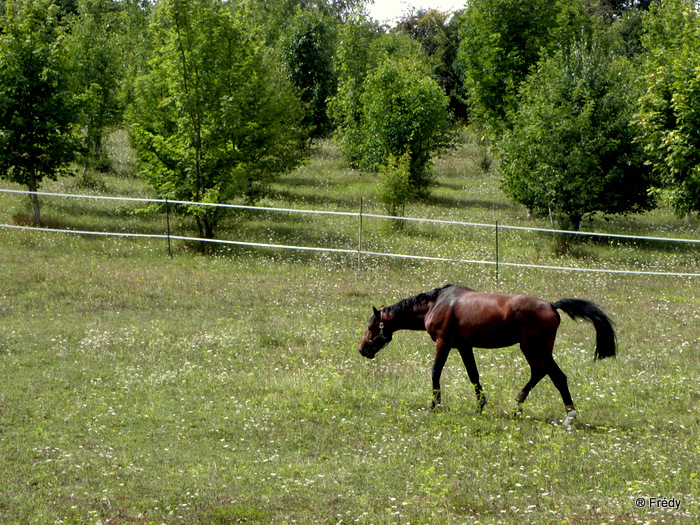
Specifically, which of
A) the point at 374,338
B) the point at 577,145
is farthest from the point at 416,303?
the point at 577,145

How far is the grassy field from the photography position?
764cm

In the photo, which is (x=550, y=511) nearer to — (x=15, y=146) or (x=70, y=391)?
(x=70, y=391)

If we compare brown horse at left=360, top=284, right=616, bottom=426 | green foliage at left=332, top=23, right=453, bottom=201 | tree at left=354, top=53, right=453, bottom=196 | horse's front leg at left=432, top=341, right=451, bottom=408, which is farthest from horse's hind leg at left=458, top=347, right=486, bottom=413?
tree at left=354, top=53, right=453, bottom=196

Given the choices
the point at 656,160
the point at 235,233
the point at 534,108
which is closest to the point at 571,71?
the point at 534,108

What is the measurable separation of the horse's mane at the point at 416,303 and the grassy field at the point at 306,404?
1.29 m

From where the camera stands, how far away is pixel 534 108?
2727cm

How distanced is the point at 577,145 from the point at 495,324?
Answer: 18336 mm

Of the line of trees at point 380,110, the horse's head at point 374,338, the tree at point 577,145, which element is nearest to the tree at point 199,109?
the line of trees at point 380,110

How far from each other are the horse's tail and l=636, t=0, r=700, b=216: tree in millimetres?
17232

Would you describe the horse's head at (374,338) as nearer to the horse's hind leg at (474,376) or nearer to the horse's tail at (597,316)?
the horse's hind leg at (474,376)

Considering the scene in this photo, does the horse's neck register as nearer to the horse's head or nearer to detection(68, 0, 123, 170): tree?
the horse's head

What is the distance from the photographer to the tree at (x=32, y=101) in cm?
2519

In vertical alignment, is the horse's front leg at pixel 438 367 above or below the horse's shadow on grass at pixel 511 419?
above

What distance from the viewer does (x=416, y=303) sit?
36.1 ft
